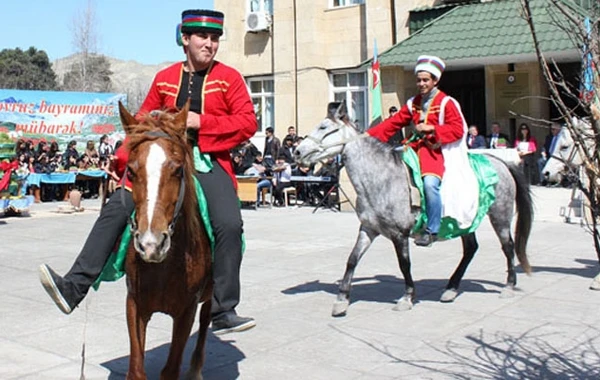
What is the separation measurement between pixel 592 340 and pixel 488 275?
3.25 meters

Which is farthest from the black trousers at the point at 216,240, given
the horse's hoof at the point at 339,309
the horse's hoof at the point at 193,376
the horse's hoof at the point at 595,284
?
the horse's hoof at the point at 595,284

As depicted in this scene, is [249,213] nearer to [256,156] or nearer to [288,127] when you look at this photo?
[256,156]

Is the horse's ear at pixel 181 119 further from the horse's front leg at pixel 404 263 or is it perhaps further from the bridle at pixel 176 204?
the horse's front leg at pixel 404 263

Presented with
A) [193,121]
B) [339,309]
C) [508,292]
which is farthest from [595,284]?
[193,121]

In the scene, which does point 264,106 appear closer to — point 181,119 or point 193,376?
point 193,376

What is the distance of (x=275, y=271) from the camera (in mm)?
10156

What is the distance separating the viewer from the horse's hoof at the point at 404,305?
7632 millimetres

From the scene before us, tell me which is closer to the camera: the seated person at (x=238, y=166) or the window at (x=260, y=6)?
the seated person at (x=238, y=166)

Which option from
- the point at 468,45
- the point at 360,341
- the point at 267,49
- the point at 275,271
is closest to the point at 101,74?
the point at 267,49

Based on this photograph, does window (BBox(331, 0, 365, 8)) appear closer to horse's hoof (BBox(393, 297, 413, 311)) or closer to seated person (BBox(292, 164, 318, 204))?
seated person (BBox(292, 164, 318, 204))

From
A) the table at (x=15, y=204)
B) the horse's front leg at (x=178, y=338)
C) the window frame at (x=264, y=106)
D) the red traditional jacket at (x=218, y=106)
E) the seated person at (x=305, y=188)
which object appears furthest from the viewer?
the window frame at (x=264, y=106)

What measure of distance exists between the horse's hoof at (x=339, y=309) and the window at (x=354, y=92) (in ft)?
55.2

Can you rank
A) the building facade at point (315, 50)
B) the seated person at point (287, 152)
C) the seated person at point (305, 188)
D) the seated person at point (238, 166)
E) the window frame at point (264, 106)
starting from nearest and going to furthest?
the seated person at point (305, 188) → the seated person at point (287, 152) → the seated person at point (238, 166) → the building facade at point (315, 50) → the window frame at point (264, 106)

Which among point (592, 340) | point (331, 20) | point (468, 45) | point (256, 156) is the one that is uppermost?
point (331, 20)
